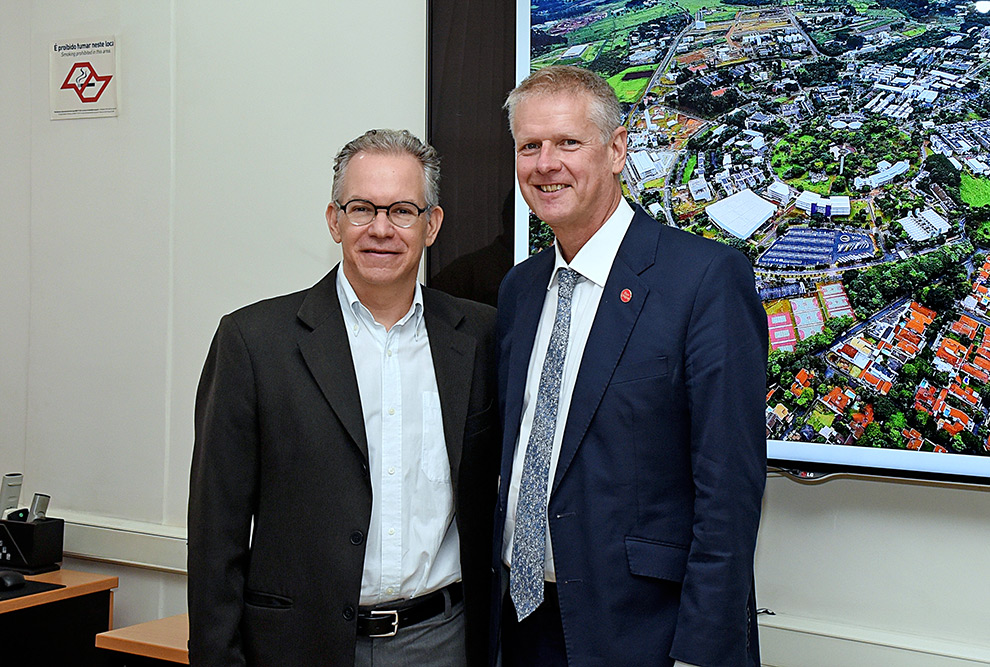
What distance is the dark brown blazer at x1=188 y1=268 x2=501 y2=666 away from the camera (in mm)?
1637

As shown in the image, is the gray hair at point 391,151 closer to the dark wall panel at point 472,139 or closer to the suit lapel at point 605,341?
the suit lapel at point 605,341

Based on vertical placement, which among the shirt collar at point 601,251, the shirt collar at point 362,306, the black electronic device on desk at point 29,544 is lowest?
the black electronic device on desk at point 29,544

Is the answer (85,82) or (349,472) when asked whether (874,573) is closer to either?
(349,472)

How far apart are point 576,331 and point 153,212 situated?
1.83 metres

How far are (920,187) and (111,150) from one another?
2.44 meters

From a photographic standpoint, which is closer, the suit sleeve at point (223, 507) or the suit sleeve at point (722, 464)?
the suit sleeve at point (722, 464)

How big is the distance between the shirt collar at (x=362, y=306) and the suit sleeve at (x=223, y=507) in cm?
21

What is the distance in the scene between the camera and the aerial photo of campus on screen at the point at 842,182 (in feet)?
6.18

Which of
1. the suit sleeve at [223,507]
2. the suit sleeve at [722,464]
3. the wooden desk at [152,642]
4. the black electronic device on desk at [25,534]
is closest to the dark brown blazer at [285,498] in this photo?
the suit sleeve at [223,507]

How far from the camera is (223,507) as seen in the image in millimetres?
1670

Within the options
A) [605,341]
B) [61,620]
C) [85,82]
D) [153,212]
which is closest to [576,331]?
[605,341]

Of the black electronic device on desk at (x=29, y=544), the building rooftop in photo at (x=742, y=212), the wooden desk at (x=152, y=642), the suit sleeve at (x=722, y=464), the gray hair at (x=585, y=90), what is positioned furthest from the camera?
the black electronic device on desk at (x=29, y=544)

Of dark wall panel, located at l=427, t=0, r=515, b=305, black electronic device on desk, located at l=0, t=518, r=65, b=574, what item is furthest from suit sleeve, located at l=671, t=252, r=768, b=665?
black electronic device on desk, located at l=0, t=518, r=65, b=574

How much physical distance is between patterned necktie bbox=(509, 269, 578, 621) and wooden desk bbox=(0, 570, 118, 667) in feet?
5.42
